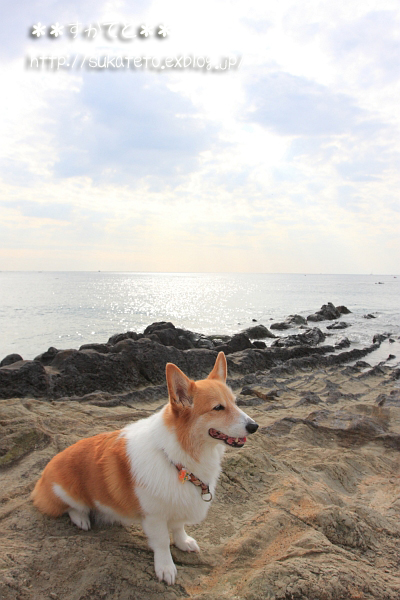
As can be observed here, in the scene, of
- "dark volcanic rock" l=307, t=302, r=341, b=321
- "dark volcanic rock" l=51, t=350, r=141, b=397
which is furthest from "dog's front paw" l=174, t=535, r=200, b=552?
"dark volcanic rock" l=307, t=302, r=341, b=321

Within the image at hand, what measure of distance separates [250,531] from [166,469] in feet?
3.62

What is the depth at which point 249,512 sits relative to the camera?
3285mm

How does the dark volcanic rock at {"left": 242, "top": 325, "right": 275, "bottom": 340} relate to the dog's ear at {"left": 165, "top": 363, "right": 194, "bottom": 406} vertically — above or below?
below

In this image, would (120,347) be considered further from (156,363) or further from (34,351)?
(34,351)

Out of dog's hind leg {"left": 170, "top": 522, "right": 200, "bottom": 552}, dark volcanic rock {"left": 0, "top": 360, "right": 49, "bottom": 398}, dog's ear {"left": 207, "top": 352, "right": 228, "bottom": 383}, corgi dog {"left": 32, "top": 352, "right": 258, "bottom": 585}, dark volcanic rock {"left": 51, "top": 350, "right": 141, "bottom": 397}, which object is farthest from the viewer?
dark volcanic rock {"left": 51, "top": 350, "right": 141, "bottom": 397}


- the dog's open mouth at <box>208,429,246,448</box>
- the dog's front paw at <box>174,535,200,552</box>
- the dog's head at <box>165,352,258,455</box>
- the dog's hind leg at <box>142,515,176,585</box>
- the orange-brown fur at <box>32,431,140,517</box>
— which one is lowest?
the dog's front paw at <box>174,535,200,552</box>

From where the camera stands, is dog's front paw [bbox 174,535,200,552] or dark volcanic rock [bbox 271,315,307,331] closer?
dog's front paw [bbox 174,535,200,552]

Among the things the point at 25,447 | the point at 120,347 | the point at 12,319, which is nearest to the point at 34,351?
the point at 120,347

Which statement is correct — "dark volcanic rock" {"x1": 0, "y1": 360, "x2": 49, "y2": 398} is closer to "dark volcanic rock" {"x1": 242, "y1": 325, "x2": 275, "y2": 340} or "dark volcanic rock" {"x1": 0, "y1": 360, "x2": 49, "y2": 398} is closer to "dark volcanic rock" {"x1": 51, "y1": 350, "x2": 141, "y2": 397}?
"dark volcanic rock" {"x1": 51, "y1": 350, "x2": 141, "y2": 397}

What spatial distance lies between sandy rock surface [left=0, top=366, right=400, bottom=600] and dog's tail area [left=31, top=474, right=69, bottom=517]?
6 cm

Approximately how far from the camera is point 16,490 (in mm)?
3283

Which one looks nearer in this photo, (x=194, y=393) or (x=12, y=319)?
(x=194, y=393)

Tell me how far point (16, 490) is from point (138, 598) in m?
1.77

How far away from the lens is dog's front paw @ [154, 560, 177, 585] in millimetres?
2337
